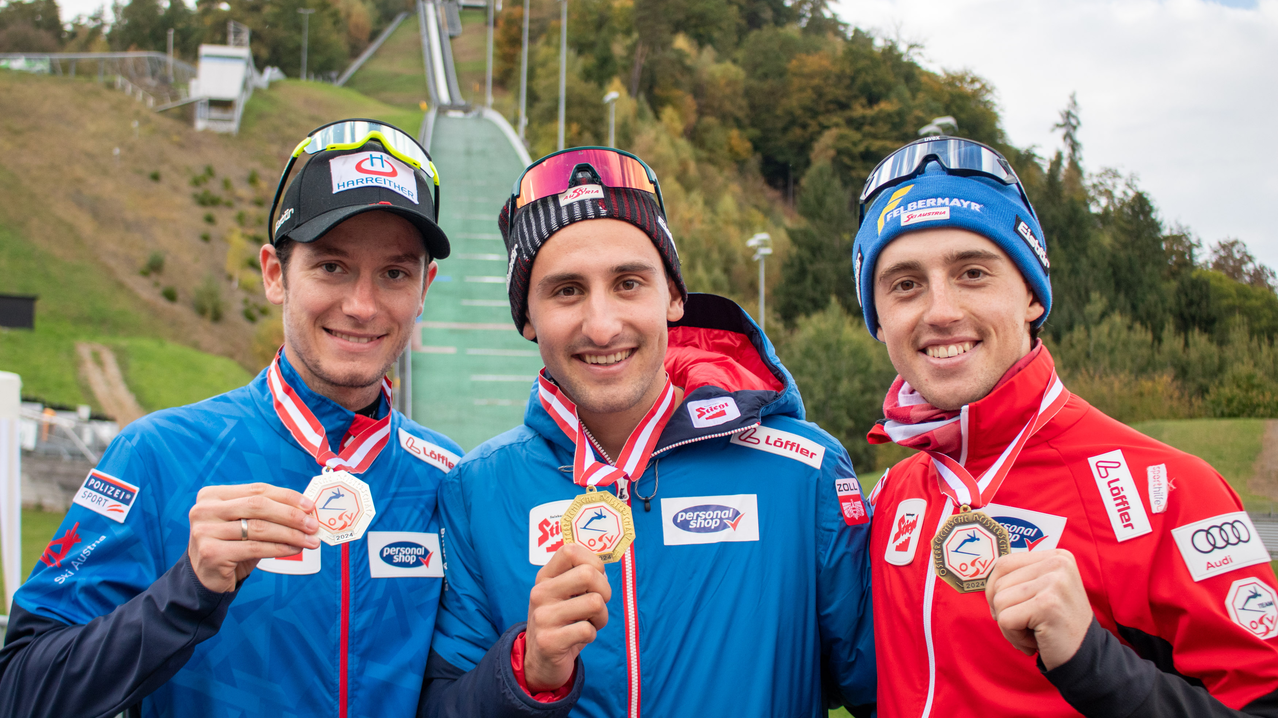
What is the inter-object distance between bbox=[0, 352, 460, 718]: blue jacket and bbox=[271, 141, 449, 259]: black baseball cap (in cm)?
51

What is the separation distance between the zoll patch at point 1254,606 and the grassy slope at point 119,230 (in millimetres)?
31900

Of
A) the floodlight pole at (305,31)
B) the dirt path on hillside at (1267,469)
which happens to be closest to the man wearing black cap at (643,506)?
the dirt path on hillside at (1267,469)

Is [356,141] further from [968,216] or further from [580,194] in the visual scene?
[968,216]

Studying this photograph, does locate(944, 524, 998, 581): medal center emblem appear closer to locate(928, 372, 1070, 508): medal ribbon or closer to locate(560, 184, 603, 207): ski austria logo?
locate(928, 372, 1070, 508): medal ribbon

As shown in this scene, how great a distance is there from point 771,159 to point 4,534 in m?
60.1

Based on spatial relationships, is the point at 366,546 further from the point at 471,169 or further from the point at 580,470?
the point at 471,169

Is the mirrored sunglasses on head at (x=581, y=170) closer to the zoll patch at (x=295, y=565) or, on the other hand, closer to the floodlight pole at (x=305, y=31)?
the zoll patch at (x=295, y=565)

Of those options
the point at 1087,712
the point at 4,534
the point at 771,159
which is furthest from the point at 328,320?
the point at 771,159

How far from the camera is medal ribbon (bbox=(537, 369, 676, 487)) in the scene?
2.79 m

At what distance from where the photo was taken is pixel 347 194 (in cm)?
290

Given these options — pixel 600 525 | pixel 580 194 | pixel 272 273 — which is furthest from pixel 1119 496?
pixel 272 273

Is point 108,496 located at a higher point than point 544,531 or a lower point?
higher

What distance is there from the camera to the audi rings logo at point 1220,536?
216 cm

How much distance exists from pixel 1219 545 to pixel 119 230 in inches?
1954
